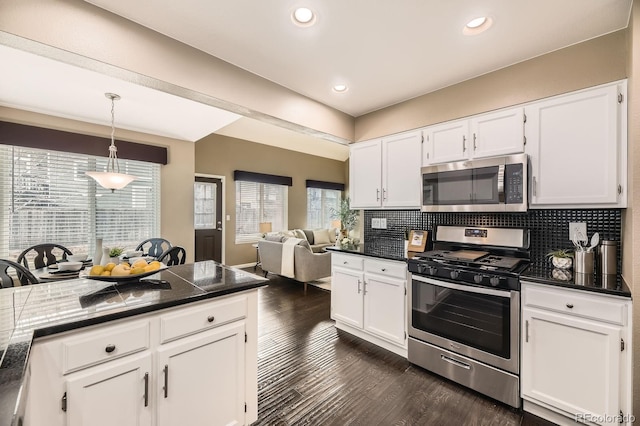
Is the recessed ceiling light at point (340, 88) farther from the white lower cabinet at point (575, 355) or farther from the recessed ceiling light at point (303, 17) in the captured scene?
the white lower cabinet at point (575, 355)

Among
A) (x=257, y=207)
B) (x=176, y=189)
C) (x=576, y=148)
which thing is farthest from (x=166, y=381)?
(x=257, y=207)

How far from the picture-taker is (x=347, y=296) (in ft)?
9.93

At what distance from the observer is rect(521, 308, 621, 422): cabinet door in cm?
158

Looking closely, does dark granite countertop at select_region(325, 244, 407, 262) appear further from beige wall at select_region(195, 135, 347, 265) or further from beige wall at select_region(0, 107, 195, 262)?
beige wall at select_region(195, 135, 347, 265)

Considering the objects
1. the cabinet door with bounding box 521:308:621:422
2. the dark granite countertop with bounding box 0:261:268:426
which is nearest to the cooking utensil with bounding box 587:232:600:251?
the cabinet door with bounding box 521:308:621:422

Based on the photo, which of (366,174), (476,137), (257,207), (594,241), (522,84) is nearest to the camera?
(594,241)

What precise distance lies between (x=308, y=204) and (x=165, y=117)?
4822 mm

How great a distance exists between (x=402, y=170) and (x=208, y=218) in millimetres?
4793

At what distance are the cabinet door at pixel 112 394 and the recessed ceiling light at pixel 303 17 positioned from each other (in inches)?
82.3

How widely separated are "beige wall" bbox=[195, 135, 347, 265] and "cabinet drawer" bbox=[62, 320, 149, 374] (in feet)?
16.9

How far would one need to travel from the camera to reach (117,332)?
4.05ft

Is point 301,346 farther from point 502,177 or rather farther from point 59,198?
point 59,198

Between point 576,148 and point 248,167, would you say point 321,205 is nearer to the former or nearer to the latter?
point 248,167

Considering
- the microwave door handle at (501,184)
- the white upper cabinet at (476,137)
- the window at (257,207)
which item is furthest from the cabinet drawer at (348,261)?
the window at (257,207)
